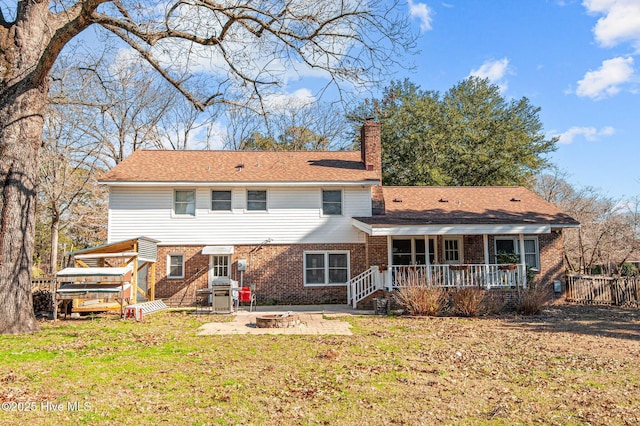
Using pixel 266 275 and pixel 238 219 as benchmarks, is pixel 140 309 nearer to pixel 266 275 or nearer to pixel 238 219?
pixel 266 275

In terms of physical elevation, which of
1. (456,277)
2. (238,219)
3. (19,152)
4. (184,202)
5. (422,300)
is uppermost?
(19,152)

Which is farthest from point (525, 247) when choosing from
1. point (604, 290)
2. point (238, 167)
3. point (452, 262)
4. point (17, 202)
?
point (17, 202)

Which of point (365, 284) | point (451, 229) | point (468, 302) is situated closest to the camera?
point (468, 302)

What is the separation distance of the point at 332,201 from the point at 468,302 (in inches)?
276

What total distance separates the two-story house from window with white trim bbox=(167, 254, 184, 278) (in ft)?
0.13

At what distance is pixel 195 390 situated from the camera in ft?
19.6

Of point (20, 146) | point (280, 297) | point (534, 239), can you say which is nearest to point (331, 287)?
point (280, 297)

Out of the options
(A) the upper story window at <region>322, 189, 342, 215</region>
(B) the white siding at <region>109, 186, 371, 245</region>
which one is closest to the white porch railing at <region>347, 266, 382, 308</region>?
(B) the white siding at <region>109, 186, 371, 245</region>

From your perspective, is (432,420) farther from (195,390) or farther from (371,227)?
(371,227)

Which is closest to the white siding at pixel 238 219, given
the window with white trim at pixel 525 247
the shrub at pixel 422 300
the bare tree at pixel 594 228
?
the shrub at pixel 422 300

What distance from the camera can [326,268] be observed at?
1823cm

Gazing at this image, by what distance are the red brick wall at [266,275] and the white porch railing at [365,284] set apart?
1353 millimetres

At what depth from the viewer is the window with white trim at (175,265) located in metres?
17.8

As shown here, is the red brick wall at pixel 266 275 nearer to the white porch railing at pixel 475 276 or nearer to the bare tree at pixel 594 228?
the white porch railing at pixel 475 276
